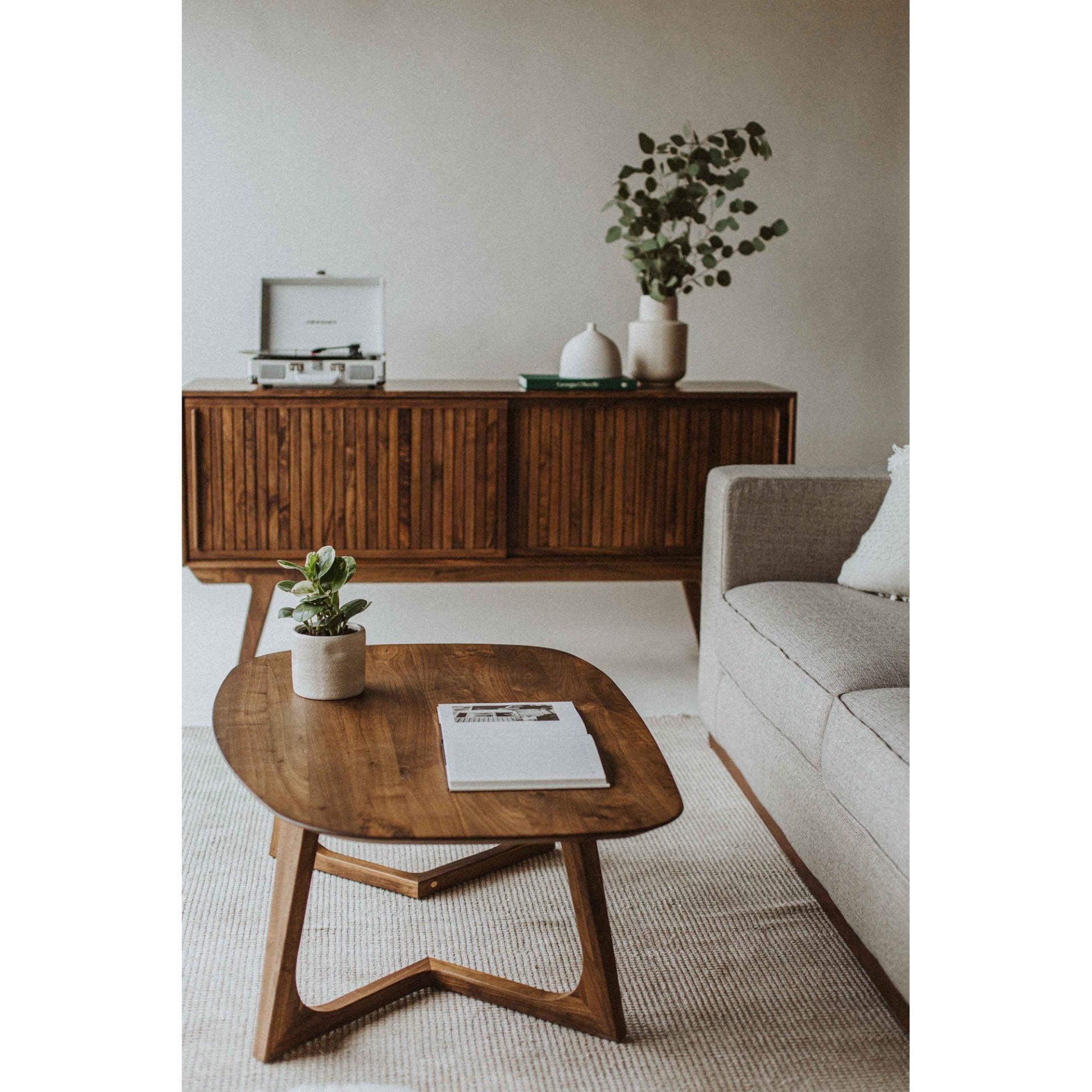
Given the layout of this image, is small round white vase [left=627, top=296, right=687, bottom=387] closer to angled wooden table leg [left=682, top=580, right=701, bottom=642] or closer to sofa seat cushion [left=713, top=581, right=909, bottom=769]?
angled wooden table leg [left=682, top=580, right=701, bottom=642]

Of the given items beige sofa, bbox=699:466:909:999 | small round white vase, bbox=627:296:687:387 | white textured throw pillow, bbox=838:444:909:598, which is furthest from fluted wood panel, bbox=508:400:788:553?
white textured throw pillow, bbox=838:444:909:598

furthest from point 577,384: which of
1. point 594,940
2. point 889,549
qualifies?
point 594,940

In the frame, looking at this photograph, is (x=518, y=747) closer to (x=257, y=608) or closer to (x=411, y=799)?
(x=411, y=799)

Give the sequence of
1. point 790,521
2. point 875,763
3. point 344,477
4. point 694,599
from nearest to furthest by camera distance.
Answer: point 875,763, point 790,521, point 344,477, point 694,599

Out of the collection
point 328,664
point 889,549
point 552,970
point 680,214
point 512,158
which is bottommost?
point 552,970

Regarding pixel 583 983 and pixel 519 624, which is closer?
pixel 583 983

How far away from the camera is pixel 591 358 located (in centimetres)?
292

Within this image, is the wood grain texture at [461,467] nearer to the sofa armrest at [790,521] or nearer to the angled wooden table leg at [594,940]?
the sofa armrest at [790,521]

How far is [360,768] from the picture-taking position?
149cm

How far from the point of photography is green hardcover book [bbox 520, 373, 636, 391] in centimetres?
286

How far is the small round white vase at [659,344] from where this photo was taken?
9.81 feet

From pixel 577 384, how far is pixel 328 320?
649 millimetres
